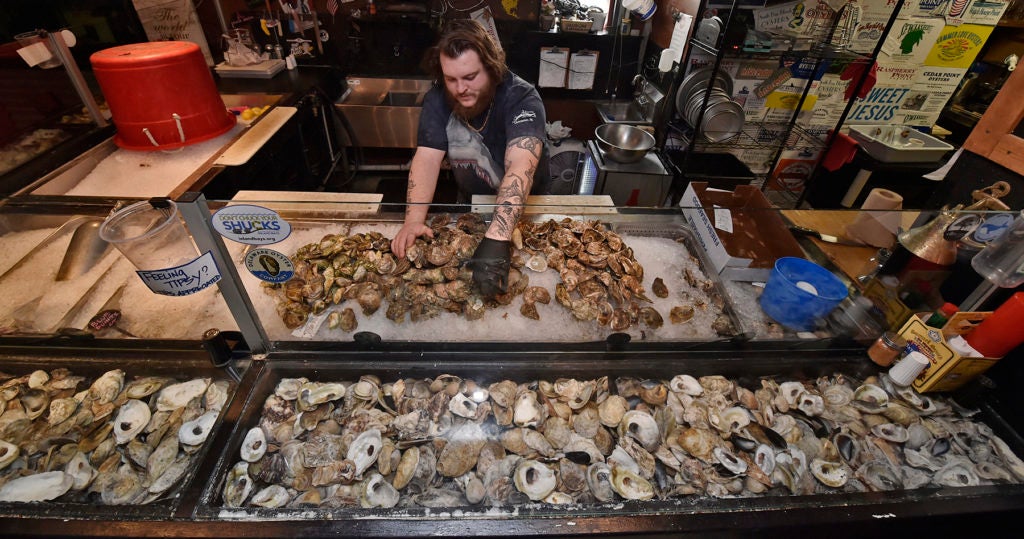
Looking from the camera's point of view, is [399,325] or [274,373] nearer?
[274,373]

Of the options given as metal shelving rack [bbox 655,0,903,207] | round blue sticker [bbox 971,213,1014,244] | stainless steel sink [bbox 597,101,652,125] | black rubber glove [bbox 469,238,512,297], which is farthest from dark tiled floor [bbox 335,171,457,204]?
round blue sticker [bbox 971,213,1014,244]

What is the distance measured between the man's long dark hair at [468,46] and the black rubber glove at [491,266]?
2.88ft

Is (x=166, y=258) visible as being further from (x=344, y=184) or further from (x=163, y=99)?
(x=344, y=184)

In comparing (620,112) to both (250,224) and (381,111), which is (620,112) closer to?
(381,111)

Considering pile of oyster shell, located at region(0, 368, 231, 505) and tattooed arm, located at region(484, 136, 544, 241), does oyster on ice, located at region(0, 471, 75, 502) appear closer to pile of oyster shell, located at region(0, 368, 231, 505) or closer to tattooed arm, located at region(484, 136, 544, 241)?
pile of oyster shell, located at region(0, 368, 231, 505)

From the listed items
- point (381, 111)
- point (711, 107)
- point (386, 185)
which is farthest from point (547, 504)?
point (386, 185)

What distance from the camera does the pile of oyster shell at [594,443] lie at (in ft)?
3.77

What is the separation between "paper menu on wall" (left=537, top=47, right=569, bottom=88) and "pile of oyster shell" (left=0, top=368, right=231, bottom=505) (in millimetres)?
4478

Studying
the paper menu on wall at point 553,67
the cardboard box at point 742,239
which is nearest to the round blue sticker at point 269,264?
the cardboard box at point 742,239

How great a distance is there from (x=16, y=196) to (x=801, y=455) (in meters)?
3.36

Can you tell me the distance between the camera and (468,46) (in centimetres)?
177

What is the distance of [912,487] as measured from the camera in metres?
1.20

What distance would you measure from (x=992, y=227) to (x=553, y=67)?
4116 mm

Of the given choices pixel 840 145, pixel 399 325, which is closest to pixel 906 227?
pixel 399 325
